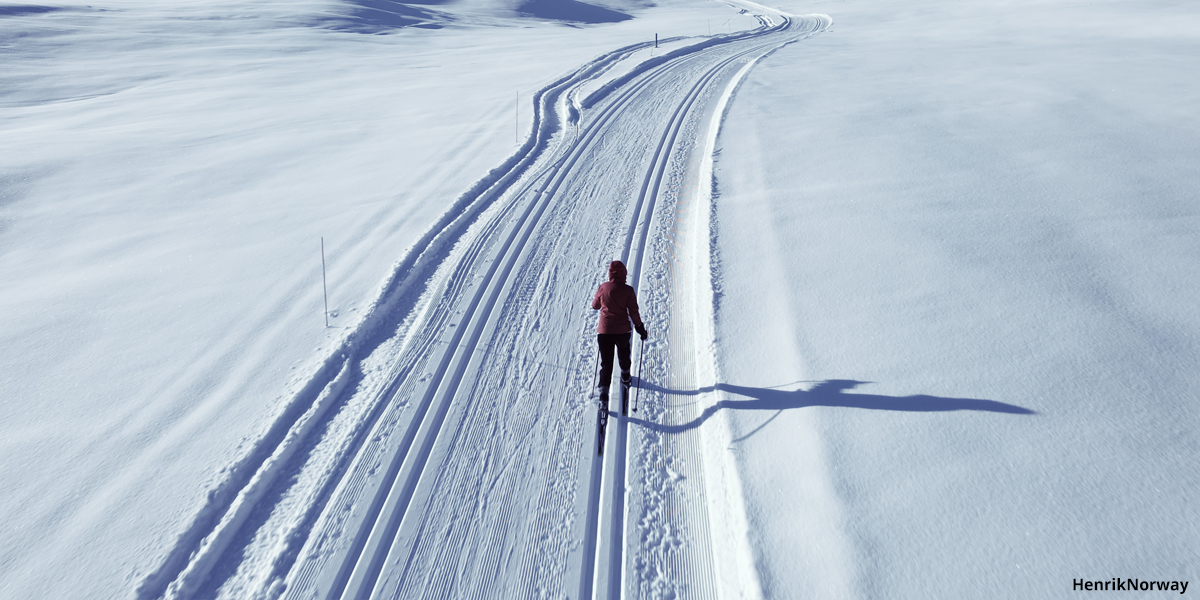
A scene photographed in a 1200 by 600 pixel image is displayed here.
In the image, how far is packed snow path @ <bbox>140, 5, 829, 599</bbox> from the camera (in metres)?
4.20

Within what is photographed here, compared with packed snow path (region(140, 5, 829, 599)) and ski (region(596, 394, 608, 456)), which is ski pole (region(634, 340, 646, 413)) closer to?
packed snow path (region(140, 5, 829, 599))

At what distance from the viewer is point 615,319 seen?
5.53 metres

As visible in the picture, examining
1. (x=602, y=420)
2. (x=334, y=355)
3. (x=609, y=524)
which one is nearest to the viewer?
(x=609, y=524)

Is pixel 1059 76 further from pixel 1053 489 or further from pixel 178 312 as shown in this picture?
pixel 178 312

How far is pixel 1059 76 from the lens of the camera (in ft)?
54.5

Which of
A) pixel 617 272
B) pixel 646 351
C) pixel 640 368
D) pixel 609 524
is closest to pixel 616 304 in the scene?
pixel 617 272

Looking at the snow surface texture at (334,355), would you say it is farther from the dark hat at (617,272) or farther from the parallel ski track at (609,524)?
the dark hat at (617,272)

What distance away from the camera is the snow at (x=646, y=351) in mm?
4227

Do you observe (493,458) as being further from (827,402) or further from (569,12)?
(569,12)

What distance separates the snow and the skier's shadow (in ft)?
0.11

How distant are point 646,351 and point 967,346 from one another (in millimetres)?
3073

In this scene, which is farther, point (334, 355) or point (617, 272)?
point (334, 355)

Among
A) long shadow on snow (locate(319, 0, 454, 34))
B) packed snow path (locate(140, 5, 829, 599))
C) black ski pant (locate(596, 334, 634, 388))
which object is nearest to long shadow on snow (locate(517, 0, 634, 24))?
long shadow on snow (locate(319, 0, 454, 34))

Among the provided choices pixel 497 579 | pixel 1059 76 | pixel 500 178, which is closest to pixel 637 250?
pixel 500 178
